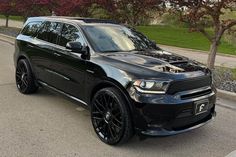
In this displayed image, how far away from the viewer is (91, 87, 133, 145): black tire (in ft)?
14.2

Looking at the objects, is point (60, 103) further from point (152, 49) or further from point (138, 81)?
point (138, 81)

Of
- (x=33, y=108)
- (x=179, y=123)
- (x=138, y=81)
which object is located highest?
(x=138, y=81)

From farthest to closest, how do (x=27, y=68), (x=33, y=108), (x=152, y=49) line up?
(x=27, y=68), (x=33, y=108), (x=152, y=49)

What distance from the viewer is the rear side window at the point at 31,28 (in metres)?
6.72

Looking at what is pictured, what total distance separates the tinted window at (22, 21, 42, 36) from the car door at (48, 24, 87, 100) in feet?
3.68

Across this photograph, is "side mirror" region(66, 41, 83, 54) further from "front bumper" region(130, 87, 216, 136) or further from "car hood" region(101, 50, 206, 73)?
"front bumper" region(130, 87, 216, 136)

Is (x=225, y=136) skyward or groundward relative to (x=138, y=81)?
groundward

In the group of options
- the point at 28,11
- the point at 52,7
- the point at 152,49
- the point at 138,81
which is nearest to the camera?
the point at 138,81

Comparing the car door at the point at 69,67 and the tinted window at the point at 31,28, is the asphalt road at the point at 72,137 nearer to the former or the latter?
the car door at the point at 69,67

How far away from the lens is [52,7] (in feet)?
55.5

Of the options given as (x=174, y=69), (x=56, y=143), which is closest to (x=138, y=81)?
(x=174, y=69)

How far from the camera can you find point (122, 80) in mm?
4395

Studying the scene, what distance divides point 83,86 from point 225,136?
7.30 ft

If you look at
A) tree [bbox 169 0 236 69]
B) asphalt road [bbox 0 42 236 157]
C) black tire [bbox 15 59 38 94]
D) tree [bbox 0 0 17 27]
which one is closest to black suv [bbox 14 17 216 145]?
asphalt road [bbox 0 42 236 157]
